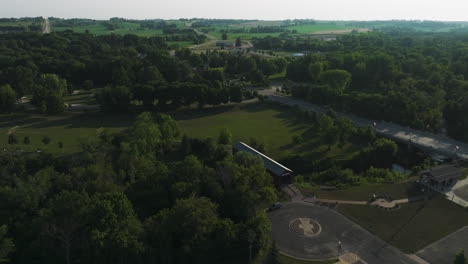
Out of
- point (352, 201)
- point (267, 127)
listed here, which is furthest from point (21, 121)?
point (352, 201)

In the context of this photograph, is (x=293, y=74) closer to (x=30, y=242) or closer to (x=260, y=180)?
(x=260, y=180)

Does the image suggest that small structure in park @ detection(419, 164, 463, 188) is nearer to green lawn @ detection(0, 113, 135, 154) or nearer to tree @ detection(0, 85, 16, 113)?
green lawn @ detection(0, 113, 135, 154)

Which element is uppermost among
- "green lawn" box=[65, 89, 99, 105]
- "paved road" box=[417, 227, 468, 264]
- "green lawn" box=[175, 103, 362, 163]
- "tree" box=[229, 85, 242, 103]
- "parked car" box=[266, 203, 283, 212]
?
"tree" box=[229, 85, 242, 103]

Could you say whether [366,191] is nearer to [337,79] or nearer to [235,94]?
[235,94]

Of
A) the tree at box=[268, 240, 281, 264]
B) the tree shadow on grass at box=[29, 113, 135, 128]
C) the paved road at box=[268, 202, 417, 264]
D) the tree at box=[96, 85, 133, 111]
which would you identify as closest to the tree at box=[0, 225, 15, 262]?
the tree at box=[268, 240, 281, 264]

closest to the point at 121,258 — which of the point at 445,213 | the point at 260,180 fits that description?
the point at 260,180

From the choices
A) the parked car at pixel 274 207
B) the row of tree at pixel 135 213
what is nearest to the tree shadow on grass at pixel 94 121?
the row of tree at pixel 135 213

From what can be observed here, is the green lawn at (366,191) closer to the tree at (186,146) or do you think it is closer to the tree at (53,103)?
the tree at (186,146)
